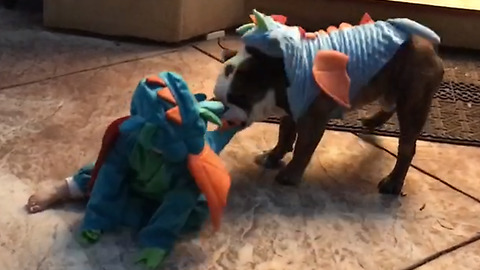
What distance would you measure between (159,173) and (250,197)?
255mm

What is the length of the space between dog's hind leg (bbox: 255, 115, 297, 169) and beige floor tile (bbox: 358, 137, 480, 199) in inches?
9.6

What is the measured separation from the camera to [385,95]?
4.80 ft

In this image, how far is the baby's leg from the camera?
4.34 feet

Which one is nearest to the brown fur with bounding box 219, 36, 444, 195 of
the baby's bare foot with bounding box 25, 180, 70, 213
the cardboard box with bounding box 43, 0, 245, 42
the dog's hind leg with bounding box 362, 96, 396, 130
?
the dog's hind leg with bounding box 362, 96, 396, 130

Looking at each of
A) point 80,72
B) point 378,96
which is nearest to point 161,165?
point 378,96

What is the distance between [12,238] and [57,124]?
0.42m

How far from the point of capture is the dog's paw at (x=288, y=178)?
146 centimetres

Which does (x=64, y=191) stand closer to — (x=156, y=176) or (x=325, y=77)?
(x=156, y=176)

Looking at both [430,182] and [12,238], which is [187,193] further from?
[430,182]

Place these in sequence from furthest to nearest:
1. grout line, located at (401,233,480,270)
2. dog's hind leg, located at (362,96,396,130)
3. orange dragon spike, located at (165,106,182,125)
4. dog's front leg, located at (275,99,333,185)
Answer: dog's hind leg, located at (362,96,396,130) < dog's front leg, located at (275,99,333,185) < grout line, located at (401,233,480,270) < orange dragon spike, located at (165,106,182,125)

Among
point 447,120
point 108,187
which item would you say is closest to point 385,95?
point 447,120

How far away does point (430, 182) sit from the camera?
1.54m

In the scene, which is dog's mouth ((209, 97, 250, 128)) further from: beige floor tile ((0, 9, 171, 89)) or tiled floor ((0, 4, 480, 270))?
beige floor tile ((0, 9, 171, 89))

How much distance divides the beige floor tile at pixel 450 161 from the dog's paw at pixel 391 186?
0.43 ft
